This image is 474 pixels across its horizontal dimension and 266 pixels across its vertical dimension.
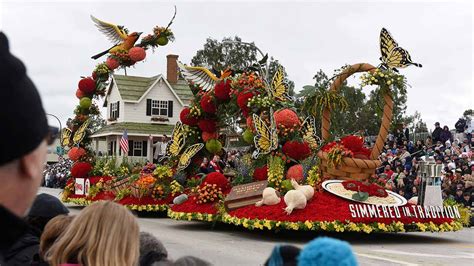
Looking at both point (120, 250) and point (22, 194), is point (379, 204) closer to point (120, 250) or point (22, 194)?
point (120, 250)

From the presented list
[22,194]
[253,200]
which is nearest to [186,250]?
[253,200]

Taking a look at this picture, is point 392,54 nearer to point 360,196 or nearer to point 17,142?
point 360,196

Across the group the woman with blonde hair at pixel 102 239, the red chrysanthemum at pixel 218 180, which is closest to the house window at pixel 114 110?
the red chrysanthemum at pixel 218 180

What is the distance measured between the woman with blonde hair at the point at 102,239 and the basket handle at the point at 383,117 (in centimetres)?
1161

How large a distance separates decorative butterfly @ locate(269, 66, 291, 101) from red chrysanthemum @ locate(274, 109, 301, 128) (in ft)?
2.09

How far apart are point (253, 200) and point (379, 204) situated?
2869mm

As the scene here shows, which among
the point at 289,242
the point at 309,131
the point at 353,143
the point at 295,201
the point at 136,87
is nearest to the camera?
the point at 295,201

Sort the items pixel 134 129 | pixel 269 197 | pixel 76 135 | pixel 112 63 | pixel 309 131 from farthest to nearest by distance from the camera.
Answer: pixel 134 129 → pixel 76 135 → pixel 112 63 → pixel 309 131 → pixel 269 197

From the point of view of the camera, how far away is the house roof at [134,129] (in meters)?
41.9

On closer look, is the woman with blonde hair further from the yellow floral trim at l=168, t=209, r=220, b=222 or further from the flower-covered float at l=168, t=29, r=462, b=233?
the yellow floral trim at l=168, t=209, r=220, b=222

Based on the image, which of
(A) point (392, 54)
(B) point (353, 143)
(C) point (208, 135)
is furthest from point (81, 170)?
(A) point (392, 54)

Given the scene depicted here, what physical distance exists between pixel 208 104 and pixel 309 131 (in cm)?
341

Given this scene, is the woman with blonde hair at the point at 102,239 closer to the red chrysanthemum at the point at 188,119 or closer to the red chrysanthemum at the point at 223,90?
the red chrysanthemum at the point at 223,90

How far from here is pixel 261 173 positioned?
15.6 m
